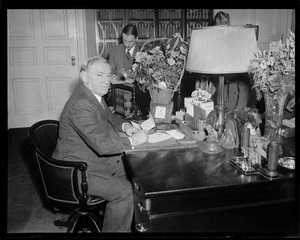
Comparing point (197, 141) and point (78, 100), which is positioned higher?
point (78, 100)

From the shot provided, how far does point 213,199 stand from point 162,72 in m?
1.31

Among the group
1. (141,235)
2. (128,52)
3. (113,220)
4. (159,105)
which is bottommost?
(113,220)

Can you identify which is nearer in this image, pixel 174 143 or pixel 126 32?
pixel 174 143

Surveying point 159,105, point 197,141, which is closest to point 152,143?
point 197,141

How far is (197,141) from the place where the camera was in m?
2.30

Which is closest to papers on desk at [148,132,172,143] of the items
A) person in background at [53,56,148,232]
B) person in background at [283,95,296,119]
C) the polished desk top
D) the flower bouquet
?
person in background at [53,56,148,232]

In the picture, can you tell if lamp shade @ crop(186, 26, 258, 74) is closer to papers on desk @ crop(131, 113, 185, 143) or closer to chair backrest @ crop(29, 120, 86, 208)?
papers on desk @ crop(131, 113, 185, 143)

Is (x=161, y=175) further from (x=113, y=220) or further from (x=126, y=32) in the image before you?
(x=126, y=32)

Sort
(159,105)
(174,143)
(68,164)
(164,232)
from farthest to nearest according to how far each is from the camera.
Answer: (159,105) < (174,143) < (68,164) < (164,232)

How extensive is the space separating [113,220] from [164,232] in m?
0.60

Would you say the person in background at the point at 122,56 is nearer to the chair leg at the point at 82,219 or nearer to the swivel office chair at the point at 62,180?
the swivel office chair at the point at 62,180

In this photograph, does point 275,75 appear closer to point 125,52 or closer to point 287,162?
point 287,162

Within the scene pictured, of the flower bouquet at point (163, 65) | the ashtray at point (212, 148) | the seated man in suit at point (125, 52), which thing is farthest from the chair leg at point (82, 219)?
the seated man in suit at point (125, 52)

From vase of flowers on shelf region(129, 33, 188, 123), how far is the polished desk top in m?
0.73
